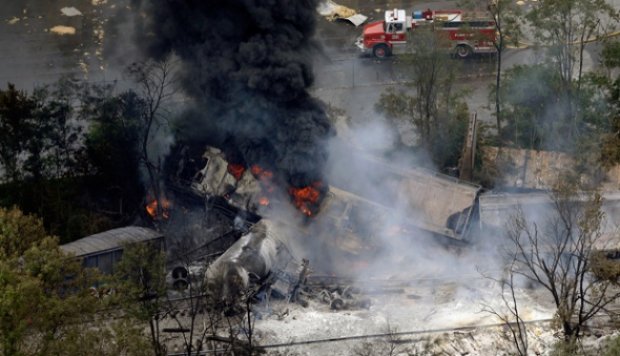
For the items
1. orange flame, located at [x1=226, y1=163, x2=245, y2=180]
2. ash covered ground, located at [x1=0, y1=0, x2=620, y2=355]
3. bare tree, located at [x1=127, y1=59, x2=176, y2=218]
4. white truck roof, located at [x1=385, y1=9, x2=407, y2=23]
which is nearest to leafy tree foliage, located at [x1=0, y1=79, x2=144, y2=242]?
bare tree, located at [x1=127, y1=59, x2=176, y2=218]

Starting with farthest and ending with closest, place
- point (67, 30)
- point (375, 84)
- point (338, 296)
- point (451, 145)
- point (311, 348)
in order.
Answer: point (67, 30) → point (375, 84) → point (451, 145) → point (338, 296) → point (311, 348)

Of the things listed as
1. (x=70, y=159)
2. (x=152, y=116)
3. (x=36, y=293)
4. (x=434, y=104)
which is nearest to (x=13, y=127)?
(x=70, y=159)

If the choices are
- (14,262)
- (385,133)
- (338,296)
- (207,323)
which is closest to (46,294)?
(14,262)

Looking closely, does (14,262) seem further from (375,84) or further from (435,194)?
(375,84)

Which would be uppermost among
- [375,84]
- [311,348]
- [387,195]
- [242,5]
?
[242,5]

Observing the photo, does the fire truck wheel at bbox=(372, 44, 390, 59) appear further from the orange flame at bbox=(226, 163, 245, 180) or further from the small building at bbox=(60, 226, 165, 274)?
the small building at bbox=(60, 226, 165, 274)

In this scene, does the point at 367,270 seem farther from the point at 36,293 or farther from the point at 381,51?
the point at 381,51
